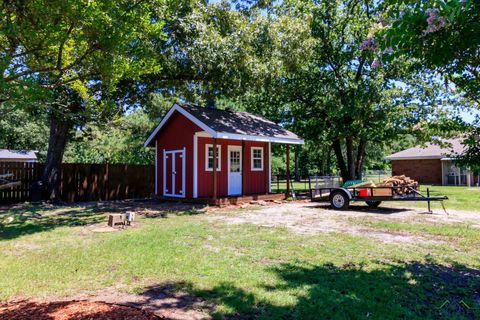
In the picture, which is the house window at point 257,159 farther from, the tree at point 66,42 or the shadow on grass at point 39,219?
the tree at point 66,42

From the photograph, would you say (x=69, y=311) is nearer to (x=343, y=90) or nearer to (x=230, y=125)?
(x=230, y=125)

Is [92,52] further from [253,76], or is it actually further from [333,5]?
[333,5]

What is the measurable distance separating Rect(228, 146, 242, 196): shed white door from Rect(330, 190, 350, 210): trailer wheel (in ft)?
16.8

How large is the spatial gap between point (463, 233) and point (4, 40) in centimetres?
1087

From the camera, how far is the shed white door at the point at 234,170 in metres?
16.6

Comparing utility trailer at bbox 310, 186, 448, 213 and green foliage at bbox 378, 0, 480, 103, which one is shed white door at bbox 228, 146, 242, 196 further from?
green foliage at bbox 378, 0, 480, 103

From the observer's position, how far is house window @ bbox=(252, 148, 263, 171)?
17703 millimetres

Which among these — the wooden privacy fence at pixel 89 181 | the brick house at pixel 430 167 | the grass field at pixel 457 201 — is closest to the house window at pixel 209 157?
the grass field at pixel 457 201

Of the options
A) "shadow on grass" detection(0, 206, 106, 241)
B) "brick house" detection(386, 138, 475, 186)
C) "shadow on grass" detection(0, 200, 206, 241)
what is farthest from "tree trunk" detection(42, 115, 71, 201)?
"brick house" detection(386, 138, 475, 186)

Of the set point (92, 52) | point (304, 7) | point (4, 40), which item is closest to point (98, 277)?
point (92, 52)

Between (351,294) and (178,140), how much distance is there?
1296 cm

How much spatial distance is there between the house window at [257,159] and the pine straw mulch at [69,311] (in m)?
13.9

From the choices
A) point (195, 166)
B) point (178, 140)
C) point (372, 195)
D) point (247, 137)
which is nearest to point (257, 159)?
point (247, 137)

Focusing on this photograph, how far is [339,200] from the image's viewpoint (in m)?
12.9
